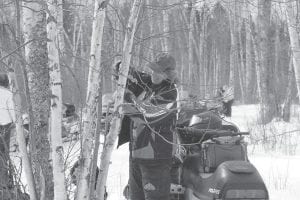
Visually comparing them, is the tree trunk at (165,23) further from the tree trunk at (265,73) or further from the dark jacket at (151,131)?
the tree trunk at (265,73)

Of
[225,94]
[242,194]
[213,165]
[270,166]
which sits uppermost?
[225,94]

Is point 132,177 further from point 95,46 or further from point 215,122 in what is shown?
point 95,46

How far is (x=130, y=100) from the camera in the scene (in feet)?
11.4

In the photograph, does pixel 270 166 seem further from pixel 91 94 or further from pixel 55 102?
pixel 55 102

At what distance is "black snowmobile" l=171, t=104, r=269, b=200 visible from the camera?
3.63 m

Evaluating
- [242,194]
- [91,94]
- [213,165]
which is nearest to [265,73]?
[213,165]

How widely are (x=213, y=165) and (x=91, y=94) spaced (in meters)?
1.40

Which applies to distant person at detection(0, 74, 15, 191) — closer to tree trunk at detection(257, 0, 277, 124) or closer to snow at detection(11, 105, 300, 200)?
snow at detection(11, 105, 300, 200)

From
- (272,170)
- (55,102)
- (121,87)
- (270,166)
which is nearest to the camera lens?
(55,102)

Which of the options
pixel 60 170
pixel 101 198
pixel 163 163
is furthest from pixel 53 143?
pixel 163 163

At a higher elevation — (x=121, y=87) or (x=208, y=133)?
(x=121, y=87)

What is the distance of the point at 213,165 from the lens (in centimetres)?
394

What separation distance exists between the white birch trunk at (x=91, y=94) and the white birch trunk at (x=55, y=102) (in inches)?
6.3

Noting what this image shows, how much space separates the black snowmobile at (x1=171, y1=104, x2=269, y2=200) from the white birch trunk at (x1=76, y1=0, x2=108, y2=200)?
722mm
